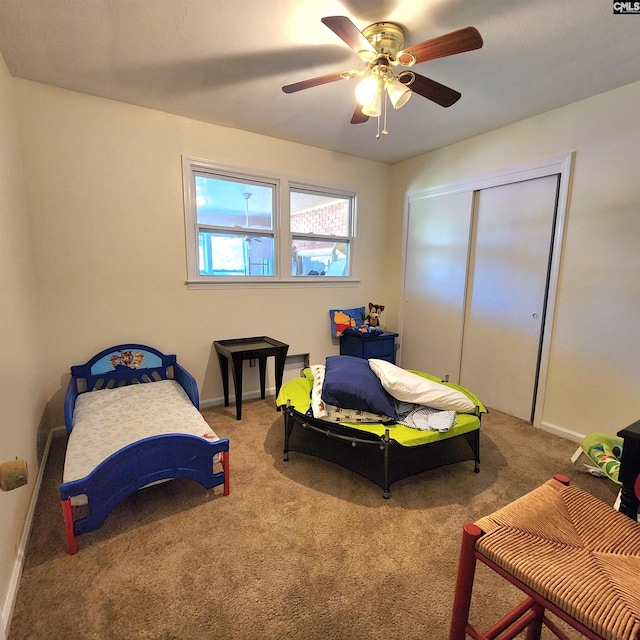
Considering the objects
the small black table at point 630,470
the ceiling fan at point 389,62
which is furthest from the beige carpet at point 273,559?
the ceiling fan at point 389,62

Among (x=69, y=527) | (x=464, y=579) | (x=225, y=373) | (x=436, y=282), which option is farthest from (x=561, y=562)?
(x=436, y=282)

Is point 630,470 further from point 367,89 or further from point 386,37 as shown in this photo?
point 386,37

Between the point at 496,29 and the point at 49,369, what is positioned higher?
the point at 496,29

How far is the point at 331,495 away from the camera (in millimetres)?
2000

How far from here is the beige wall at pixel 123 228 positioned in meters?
2.49

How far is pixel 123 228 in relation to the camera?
2.77 metres

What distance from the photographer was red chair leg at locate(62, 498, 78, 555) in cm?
153

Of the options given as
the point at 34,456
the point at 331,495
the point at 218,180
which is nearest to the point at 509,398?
the point at 331,495

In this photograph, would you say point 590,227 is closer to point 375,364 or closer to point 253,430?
point 375,364

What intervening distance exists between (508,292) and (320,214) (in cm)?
212

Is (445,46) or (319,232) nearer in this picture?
(445,46)

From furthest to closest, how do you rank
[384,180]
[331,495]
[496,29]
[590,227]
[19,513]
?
[384,180] < [590,227] < [331,495] < [496,29] < [19,513]

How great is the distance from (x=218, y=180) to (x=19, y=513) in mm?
2789

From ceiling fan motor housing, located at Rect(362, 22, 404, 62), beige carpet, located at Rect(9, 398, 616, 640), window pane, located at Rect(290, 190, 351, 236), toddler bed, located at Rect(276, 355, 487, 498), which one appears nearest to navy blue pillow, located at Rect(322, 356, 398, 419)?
toddler bed, located at Rect(276, 355, 487, 498)
